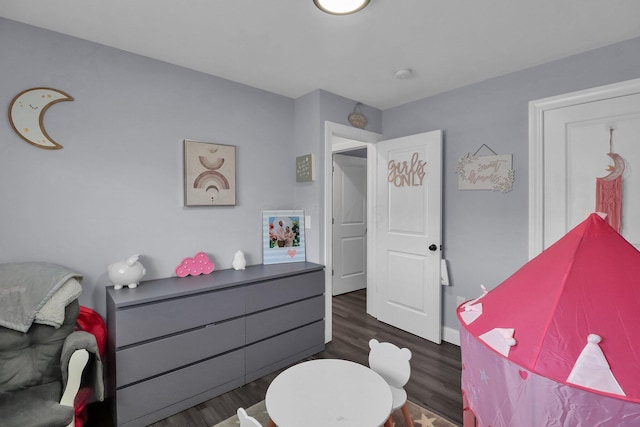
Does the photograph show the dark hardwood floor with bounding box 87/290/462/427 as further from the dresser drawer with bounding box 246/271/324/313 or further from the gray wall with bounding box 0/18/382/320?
the gray wall with bounding box 0/18/382/320

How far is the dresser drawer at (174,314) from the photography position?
1.88 metres

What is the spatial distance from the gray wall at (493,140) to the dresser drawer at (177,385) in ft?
6.69

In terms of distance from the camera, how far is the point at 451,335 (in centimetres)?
302

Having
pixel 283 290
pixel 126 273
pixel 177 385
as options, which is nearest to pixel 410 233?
pixel 283 290

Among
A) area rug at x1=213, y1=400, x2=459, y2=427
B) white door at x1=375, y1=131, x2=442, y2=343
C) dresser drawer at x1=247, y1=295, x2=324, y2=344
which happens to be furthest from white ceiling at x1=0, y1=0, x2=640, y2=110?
area rug at x1=213, y1=400, x2=459, y2=427

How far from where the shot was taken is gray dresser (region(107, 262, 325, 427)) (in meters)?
1.90

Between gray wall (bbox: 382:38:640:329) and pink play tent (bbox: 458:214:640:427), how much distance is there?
191 centimetres

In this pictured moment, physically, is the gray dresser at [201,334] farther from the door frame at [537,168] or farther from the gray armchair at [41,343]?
the door frame at [537,168]

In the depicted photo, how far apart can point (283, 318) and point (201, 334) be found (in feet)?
2.22

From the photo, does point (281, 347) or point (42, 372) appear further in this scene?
point (281, 347)

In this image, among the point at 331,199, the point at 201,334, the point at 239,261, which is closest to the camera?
the point at 201,334

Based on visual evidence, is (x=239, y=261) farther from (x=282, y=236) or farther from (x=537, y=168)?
(x=537, y=168)

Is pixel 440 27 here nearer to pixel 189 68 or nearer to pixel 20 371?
pixel 189 68

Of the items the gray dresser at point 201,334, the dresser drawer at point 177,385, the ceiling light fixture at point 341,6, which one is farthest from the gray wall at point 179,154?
the ceiling light fixture at point 341,6
